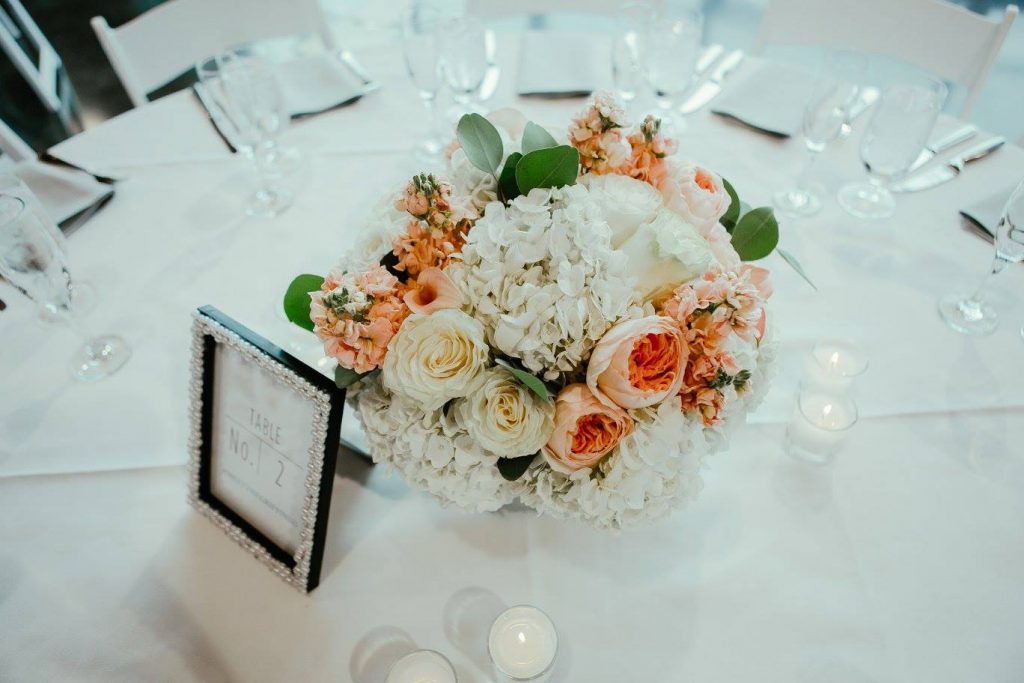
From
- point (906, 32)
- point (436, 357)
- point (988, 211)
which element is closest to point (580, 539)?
point (436, 357)

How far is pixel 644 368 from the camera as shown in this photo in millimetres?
602

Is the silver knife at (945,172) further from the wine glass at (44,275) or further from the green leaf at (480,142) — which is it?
the wine glass at (44,275)

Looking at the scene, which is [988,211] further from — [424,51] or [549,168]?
[424,51]

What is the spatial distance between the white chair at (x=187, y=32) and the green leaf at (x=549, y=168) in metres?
1.25

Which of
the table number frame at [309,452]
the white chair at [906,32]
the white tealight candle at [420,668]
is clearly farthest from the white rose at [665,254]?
the white chair at [906,32]

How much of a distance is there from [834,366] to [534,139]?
0.60 meters

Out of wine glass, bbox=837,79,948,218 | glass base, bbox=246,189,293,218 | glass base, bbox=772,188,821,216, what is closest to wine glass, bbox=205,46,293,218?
glass base, bbox=246,189,293,218

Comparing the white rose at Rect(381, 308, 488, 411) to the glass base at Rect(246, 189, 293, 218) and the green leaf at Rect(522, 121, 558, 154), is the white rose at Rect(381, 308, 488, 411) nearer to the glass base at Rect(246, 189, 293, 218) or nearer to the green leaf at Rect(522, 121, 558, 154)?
the green leaf at Rect(522, 121, 558, 154)

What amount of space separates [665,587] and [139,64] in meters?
1.66

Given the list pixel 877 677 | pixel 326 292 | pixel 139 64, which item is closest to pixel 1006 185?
pixel 877 677

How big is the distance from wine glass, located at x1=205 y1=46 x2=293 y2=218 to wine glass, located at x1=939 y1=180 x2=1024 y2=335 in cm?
127

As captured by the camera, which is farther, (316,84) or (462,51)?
(316,84)

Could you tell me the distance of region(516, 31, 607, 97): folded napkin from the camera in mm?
1460

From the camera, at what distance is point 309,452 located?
0.74 metres
